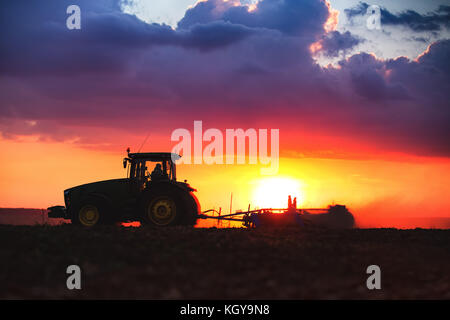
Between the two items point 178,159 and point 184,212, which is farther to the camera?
point 178,159

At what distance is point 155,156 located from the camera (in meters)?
18.9

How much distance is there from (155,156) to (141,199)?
6.08ft

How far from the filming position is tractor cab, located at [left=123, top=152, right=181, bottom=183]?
18.9 m

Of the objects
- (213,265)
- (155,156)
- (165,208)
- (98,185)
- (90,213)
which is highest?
(155,156)

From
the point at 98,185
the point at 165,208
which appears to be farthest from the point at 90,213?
the point at 165,208

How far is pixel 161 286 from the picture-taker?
26.8 ft

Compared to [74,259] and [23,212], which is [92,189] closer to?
[74,259]

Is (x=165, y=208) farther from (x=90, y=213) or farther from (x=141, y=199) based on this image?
(x=90, y=213)

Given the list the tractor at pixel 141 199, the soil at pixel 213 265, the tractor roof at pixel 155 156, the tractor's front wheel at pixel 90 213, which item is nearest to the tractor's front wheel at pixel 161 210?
the tractor at pixel 141 199

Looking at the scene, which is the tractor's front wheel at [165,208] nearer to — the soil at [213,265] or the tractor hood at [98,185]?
the tractor hood at [98,185]

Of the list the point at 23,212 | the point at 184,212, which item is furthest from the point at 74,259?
the point at 23,212

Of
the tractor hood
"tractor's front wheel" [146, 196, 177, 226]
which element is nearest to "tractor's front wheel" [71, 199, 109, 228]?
the tractor hood
